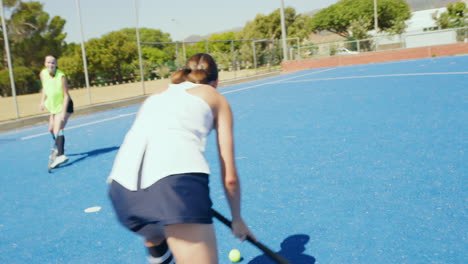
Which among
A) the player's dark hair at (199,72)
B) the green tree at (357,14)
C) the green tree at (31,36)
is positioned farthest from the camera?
the green tree at (357,14)

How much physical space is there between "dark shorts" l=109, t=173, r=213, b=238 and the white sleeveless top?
0.03 meters

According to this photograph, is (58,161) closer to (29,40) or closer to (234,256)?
(234,256)

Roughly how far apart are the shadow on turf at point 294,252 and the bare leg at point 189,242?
59.6 inches

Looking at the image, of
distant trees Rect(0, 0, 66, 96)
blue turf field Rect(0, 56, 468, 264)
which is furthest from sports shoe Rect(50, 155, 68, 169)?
distant trees Rect(0, 0, 66, 96)

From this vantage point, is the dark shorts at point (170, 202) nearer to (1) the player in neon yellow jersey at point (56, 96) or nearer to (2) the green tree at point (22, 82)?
(1) the player in neon yellow jersey at point (56, 96)

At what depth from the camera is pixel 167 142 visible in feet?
6.06

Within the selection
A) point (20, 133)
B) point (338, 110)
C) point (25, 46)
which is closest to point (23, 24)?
point (25, 46)

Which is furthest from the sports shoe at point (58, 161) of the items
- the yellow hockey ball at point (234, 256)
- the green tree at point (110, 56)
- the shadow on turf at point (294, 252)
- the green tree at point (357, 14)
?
the green tree at point (357, 14)

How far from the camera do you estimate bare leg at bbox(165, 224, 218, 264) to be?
5.85 feet

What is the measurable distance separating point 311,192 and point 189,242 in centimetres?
302

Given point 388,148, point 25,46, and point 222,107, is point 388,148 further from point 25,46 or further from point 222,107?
point 25,46

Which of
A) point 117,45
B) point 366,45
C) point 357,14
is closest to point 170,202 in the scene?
point 366,45

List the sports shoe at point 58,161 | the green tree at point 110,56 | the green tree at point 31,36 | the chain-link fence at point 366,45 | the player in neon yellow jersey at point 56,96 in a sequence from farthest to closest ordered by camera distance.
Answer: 1. the green tree at point 110,56
2. the green tree at point 31,36
3. the chain-link fence at point 366,45
4. the player in neon yellow jersey at point 56,96
5. the sports shoe at point 58,161

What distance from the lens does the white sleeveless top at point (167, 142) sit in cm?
182
